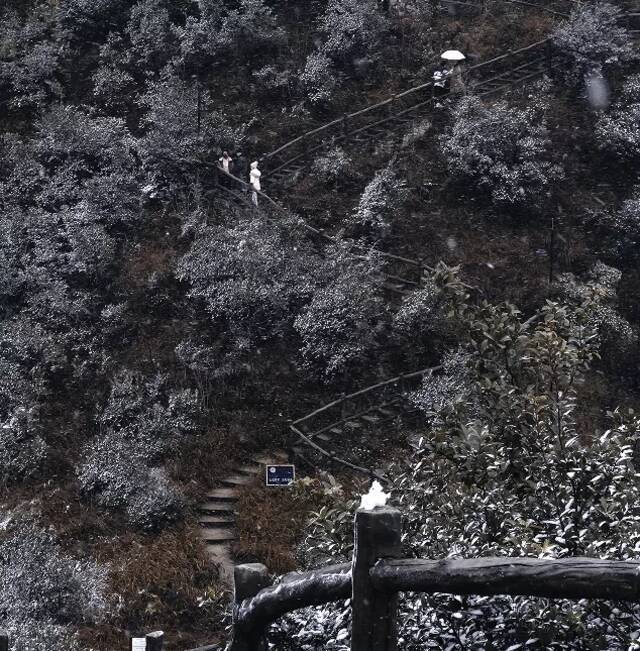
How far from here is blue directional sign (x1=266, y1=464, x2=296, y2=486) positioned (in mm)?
15492

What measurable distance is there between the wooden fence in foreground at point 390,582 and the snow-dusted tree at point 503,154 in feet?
55.7

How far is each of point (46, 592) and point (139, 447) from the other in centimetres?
354

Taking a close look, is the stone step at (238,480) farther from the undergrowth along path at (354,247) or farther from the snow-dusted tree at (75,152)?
the snow-dusted tree at (75,152)

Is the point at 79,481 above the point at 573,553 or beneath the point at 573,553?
beneath

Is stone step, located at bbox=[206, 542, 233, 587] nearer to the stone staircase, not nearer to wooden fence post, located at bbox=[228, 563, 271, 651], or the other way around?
the stone staircase

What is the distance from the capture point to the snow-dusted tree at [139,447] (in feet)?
51.4

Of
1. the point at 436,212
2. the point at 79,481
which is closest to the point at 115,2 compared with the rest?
the point at 436,212

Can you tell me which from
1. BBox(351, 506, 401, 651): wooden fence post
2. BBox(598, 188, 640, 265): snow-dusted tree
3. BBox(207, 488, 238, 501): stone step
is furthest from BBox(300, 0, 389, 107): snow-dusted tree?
BBox(351, 506, 401, 651): wooden fence post

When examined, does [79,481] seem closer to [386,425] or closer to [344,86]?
[386,425]

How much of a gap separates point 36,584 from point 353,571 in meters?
10.6

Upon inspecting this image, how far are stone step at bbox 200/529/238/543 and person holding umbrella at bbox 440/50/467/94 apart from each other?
12856 millimetres

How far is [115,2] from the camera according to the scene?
26750mm

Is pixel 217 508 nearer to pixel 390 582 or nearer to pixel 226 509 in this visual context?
pixel 226 509

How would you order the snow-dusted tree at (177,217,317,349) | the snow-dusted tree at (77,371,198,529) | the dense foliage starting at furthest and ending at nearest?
the snow-dusted tree at (177,217,317,349), the snow-dusted tree at (77,371,198,529), the dense foliage
